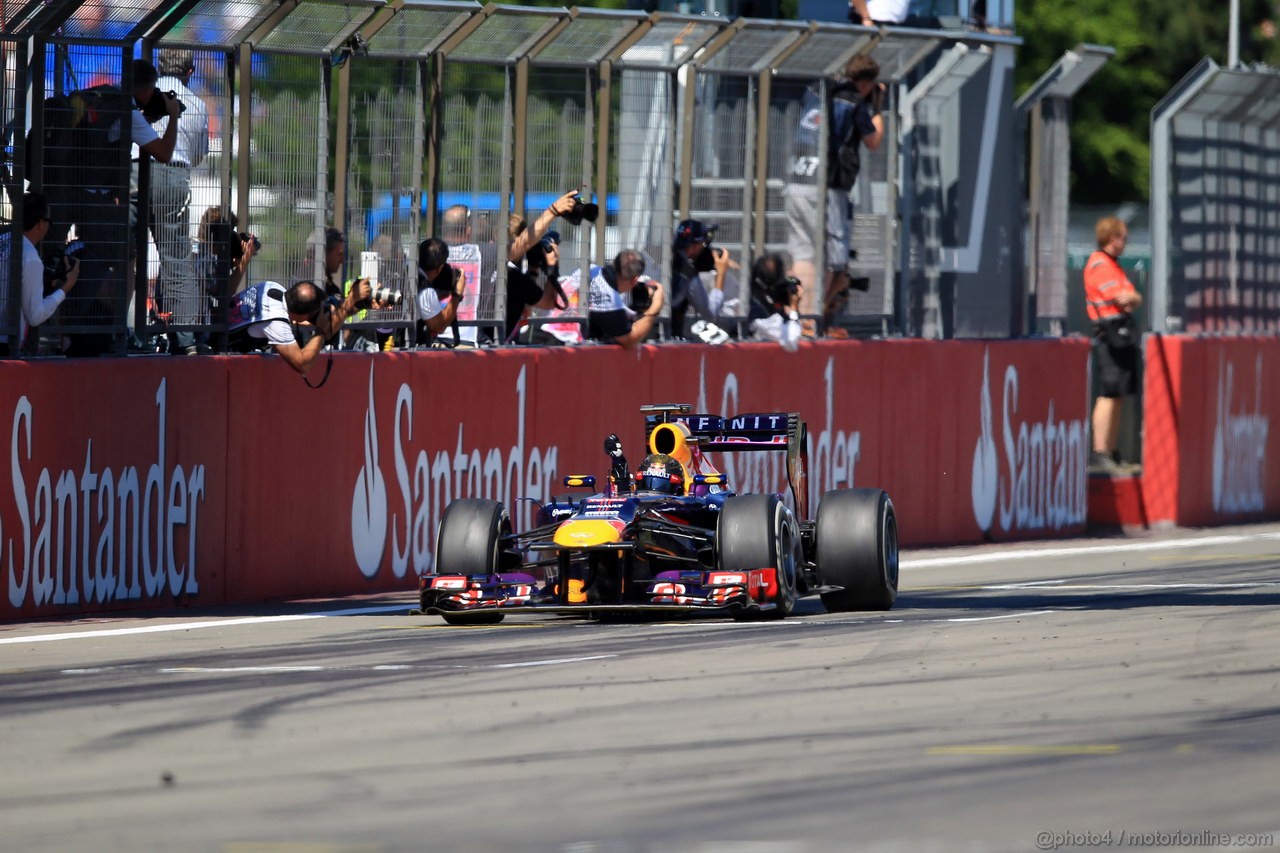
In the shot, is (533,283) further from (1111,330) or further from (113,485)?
(1111,330)

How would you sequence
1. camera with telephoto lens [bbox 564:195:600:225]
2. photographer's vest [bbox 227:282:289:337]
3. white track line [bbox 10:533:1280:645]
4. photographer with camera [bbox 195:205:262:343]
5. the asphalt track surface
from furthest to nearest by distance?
camera with telephoto lens [bbox 564:195:600:225], photographer's vest [bbox 227:282:289:337], photographer with camera [bbox 195:205:262:343], white track line [bbox 10:533:1280:645], the asphalt track surface

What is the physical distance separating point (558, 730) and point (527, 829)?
5.50ft

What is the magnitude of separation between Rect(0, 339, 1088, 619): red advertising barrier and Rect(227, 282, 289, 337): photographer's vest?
303 millimetres

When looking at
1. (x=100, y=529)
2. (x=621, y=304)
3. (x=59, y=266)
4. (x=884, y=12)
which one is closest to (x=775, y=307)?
(x=621, y=304)

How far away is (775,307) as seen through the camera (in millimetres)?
18016

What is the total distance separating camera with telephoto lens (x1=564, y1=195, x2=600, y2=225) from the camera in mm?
15836

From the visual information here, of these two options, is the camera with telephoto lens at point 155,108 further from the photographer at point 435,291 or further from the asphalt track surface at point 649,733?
the asphalt track surface at point 649,733

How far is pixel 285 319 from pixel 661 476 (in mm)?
2756

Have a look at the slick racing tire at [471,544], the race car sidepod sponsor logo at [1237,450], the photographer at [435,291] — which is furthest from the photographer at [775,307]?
the race car sidepod sponsor logo at [1237,450]

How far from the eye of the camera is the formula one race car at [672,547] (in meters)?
11.7

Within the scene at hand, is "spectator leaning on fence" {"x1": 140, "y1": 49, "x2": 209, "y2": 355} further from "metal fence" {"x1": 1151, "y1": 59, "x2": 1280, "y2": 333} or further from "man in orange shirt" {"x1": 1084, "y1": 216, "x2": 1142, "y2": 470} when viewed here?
"metal fence" {"x1": 1151, "y1": 59, "x2": 1280, "y2": 333}

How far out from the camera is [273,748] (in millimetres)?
7734

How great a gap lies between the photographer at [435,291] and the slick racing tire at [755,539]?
3913mm

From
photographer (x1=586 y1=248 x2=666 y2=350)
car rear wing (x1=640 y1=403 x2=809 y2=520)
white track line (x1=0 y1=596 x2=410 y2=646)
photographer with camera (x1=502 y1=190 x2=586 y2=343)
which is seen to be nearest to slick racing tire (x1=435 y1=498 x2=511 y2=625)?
white track line (x1=0 y1=596 x2=410 y2=646)
